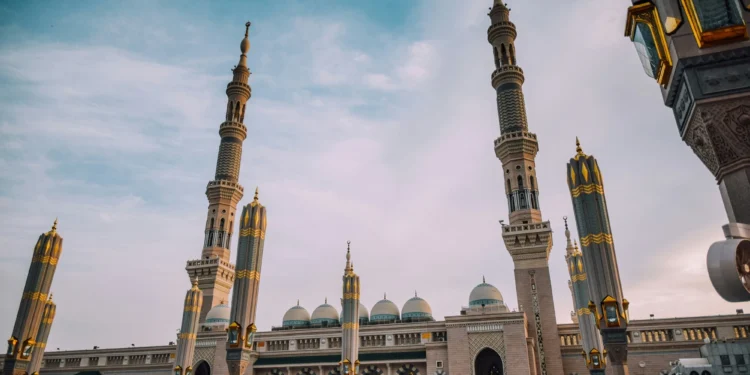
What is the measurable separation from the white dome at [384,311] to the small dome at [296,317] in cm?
717

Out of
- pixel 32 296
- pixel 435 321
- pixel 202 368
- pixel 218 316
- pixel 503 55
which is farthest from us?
pixel 503 55

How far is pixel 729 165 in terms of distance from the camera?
26.8ft

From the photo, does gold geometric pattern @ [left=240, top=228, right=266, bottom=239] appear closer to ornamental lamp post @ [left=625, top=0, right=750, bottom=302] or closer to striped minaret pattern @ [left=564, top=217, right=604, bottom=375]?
striped minaret pattern @ [left=564, top=217, right=604, bottom=375]

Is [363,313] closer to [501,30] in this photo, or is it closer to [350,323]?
[350,323]

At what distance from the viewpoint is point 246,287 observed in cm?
2641

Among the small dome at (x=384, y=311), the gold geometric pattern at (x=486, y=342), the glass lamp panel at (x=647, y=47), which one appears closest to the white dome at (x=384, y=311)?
the small dome at (x=384, y=311)

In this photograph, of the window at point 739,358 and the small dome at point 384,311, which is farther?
the small dome at point 384,311

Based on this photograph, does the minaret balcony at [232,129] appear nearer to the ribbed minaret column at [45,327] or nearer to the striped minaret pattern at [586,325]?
the ribbed minaret column at [45,327]

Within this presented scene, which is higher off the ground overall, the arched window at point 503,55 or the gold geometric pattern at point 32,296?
the arched window at point 503,55

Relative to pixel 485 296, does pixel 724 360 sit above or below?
below

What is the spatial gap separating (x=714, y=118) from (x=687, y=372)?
2492cm

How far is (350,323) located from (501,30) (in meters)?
36.5

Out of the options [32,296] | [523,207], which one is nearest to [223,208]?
[32,296]

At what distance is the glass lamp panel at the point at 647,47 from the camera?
29.9ft
